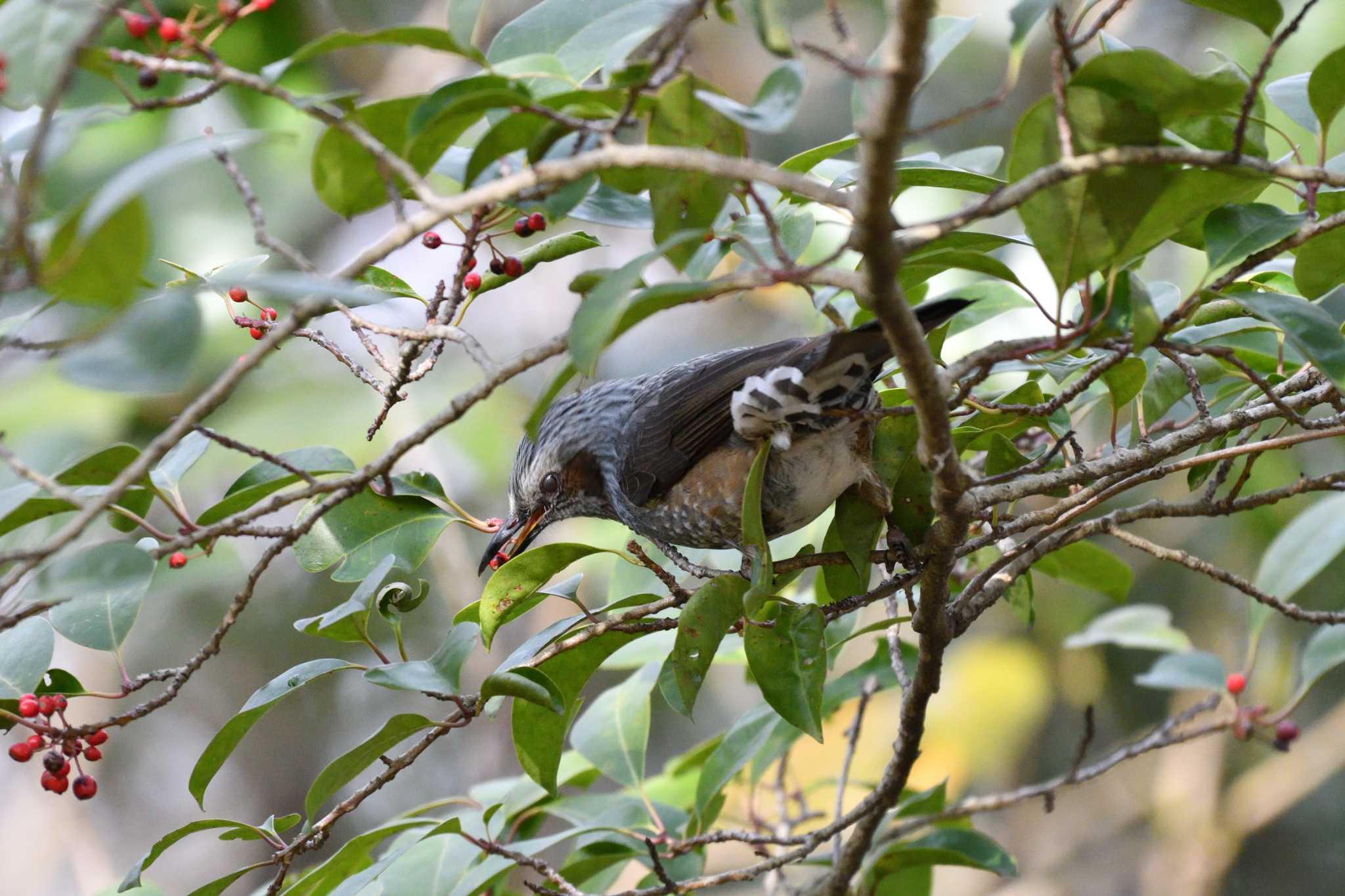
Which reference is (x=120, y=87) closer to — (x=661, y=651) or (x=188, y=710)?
(x=661, y=651)

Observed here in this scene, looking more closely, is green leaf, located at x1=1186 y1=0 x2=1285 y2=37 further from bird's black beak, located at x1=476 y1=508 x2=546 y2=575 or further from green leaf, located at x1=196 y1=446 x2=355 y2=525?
bird's black beak, located at x1=476 y1=508 x2=546 y2=575

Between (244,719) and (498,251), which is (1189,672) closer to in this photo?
(498,251)

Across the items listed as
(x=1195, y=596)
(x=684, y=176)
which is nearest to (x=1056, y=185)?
(x=684, y=176)

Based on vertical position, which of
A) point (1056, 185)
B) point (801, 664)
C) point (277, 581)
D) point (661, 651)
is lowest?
point (277, 581)

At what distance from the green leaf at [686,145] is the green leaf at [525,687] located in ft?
2.69

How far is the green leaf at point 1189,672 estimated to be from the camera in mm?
2898

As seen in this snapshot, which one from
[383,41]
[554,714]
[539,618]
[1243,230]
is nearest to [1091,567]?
[1243,230]

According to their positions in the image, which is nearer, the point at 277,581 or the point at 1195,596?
the point at 1195,596

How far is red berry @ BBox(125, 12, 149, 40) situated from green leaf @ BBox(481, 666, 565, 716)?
3.65 feet

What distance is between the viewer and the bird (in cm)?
241

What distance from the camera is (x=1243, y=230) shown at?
180 cm

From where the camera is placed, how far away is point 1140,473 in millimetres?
2184

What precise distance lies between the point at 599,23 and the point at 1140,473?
1304mm

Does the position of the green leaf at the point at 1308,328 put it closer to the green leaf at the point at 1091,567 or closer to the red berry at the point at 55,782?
the green leaf at the point at 1091,567
